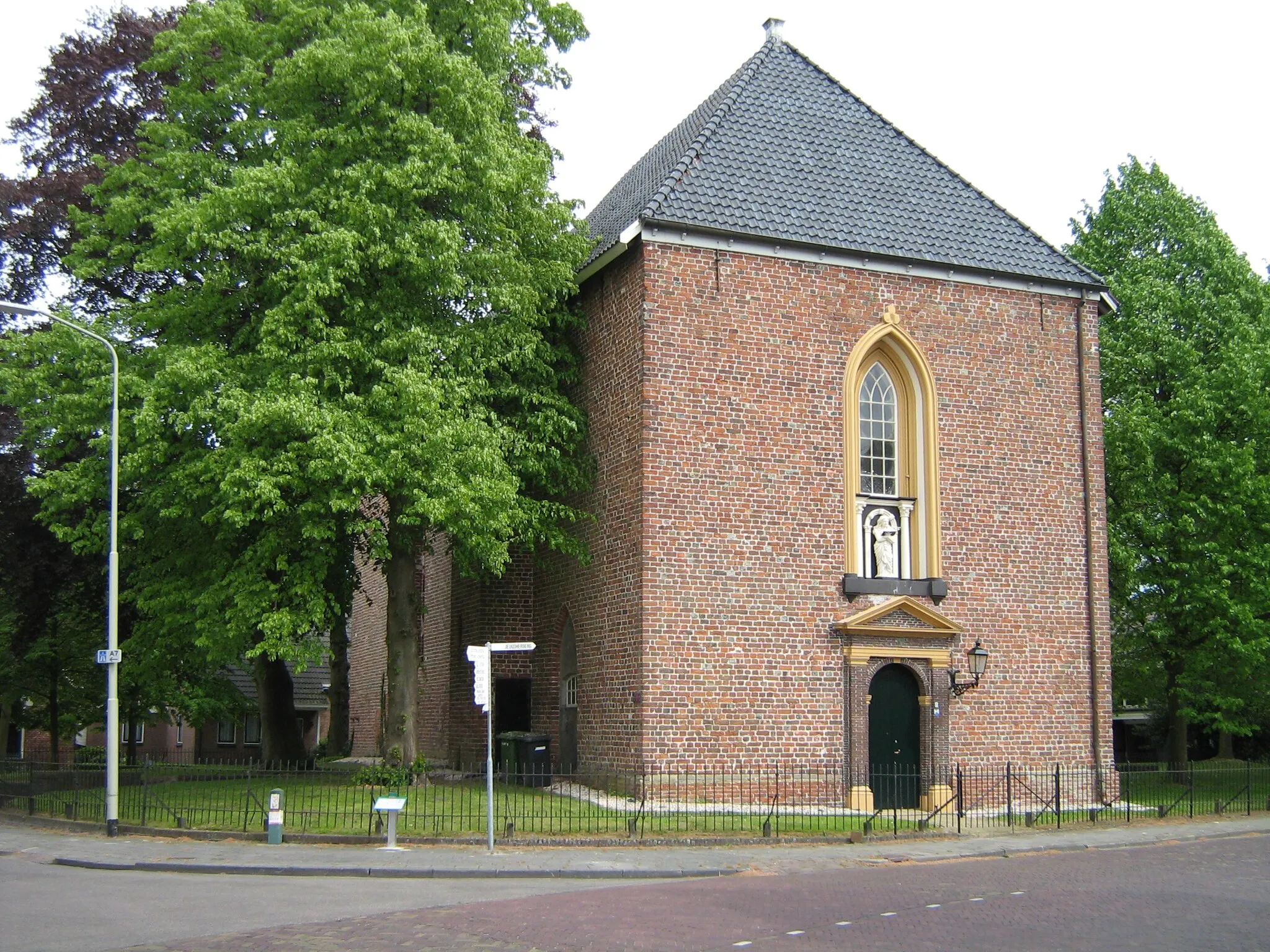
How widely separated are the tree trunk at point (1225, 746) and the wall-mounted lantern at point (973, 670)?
636 inches

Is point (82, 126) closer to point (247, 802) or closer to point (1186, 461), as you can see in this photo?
point (247, 802)

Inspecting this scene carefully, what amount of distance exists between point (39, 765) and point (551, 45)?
53.6 feet

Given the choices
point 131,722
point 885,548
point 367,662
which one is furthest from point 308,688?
point 885,548

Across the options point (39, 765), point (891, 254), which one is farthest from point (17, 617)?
point (891, 254)

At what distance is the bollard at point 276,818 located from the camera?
663 inches

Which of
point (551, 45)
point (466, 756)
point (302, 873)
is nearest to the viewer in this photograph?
point (302, 873)

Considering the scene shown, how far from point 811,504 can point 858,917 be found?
11109 millimetres

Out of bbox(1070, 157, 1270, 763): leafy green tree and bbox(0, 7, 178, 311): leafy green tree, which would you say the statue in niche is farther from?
bbox(0, 7, 178, 311): leafy green tree

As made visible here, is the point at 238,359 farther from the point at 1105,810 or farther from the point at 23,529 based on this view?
the point at 1105,810

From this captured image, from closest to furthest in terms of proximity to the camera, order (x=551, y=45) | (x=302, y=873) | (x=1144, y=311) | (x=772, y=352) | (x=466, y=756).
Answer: (x=302, y=873) < (x=772, y=352) < (x=551, y=45) < (x=466, y=756) < (x=1144, y=311)

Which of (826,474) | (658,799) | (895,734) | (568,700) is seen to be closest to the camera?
(658,799)

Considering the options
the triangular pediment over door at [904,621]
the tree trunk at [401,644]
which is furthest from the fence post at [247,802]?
the triangular pediment over door at [904,621]

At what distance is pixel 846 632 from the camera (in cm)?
2162

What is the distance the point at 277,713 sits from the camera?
2962 centimetres
